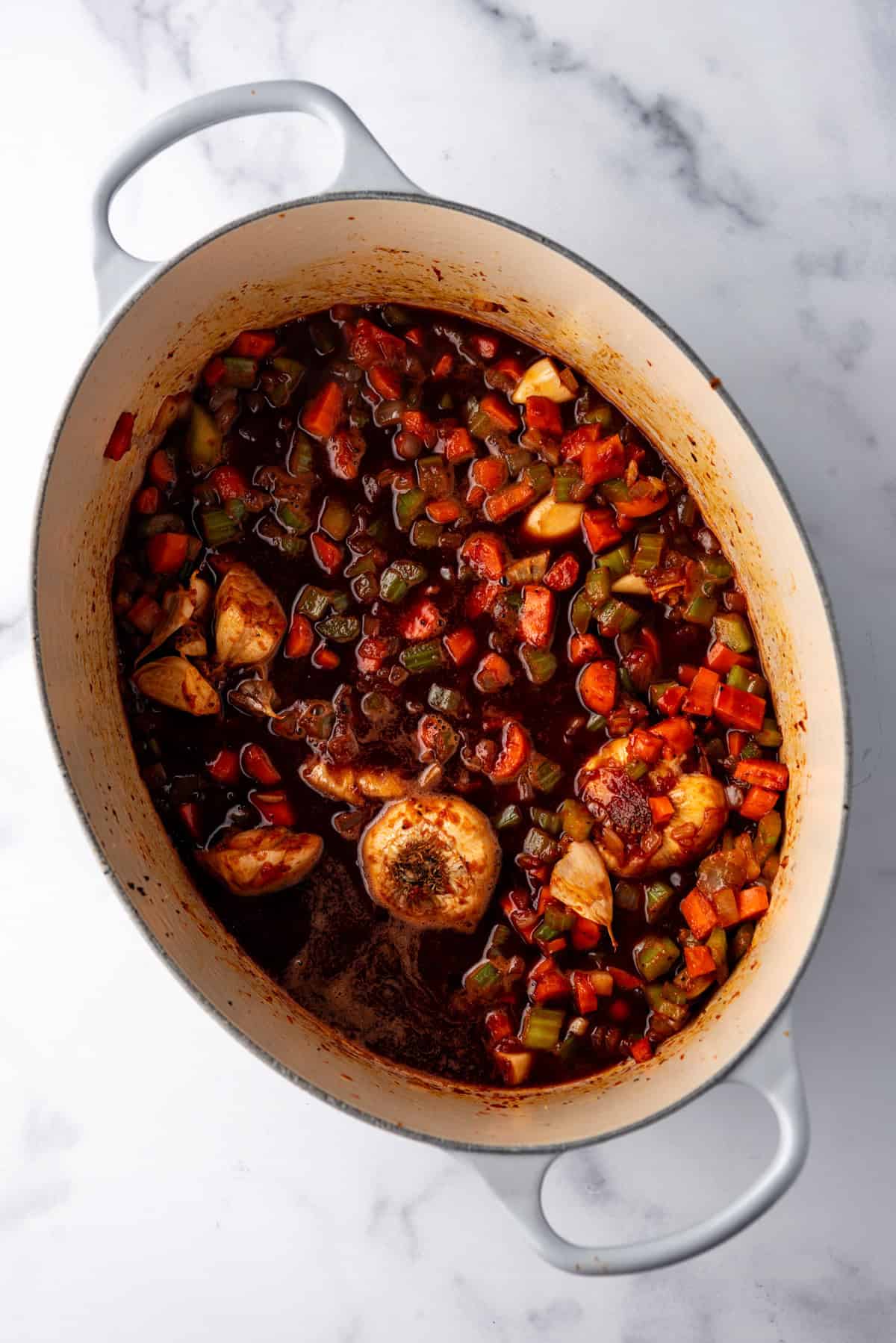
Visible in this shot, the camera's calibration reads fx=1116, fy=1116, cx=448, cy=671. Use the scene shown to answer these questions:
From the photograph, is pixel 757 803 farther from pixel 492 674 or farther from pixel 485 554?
pixel 485 554

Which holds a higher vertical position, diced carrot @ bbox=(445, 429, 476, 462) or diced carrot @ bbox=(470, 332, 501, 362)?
diced carrot @ bbox=(470, 332, 501, 362)

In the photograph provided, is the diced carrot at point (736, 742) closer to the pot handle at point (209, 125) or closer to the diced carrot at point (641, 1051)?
the diced carrot at point (641, 1051)

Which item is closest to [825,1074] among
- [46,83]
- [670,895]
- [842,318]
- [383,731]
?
[670,895]

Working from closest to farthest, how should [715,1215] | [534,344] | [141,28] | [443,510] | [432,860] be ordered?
1. [715,1215]
2. [432,860]
3. [443,510]
4. [534,344]
5. [141,28]

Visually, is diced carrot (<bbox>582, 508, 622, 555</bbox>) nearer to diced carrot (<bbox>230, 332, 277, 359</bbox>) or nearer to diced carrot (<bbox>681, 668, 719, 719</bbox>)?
diced carrot (<bbox>681, 668, 719, 719</bbox>)

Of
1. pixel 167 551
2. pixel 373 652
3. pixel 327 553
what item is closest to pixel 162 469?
pixel 167 551

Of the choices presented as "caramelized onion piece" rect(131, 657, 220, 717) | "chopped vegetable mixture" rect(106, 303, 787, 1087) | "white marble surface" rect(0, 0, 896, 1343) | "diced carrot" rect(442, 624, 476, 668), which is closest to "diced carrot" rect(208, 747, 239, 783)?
"chopped vegetable mixture" rect(106, 303, 787, 1087)

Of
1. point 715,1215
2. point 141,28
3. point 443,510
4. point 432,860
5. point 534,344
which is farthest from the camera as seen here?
point 141,28
